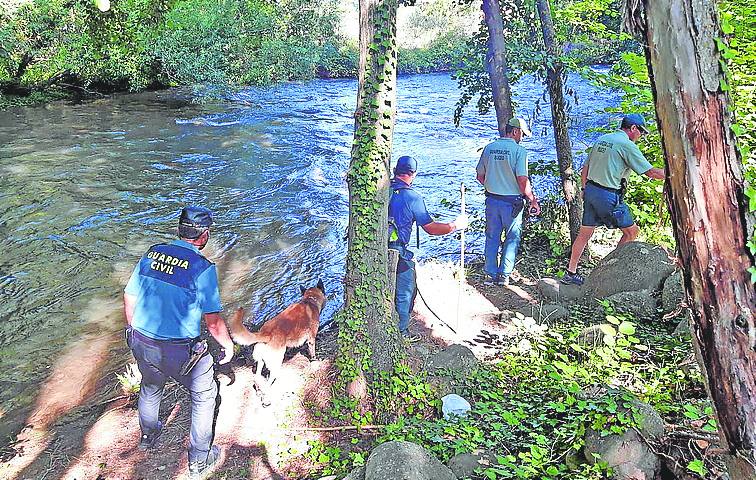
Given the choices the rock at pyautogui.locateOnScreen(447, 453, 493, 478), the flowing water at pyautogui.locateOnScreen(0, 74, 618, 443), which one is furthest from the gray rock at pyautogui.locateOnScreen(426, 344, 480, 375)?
the flowing water at pyautogui.locateOnScreen(0, 74, 618, 443)

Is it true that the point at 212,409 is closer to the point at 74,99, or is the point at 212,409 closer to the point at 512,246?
the point at 512,246

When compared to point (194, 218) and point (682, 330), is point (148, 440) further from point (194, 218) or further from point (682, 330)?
point (682, 330)

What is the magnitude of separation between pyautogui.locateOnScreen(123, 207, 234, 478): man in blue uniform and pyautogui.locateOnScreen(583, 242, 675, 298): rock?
4673 mm

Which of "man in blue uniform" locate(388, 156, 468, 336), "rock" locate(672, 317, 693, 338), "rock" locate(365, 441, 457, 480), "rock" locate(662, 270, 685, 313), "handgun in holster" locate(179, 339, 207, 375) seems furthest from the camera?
"rock" locate(662, 270, 685, 313)

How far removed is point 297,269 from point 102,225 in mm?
4299

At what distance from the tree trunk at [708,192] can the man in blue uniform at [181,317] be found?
3.42m

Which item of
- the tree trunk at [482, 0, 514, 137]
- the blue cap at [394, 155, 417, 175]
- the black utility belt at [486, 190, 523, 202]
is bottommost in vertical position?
the black utility belt at [486, 190, 523, 202]

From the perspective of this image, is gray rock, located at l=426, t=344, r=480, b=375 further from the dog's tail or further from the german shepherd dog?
the dog's tail

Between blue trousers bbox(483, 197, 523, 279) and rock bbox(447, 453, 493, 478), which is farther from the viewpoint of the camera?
blue trousers bbox(483, 197, 523, 279)

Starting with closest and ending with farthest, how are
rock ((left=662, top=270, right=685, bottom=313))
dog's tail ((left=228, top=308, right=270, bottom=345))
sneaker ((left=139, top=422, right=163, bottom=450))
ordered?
sneaker ((left=139, top=422, right=163, bottom=450))
dog's tail ((left=228, top=308, right=270, bottom=345))
rock ((left=662, top=270, right=685, bottom=313))

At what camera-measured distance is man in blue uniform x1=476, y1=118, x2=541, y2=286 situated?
24.8 feet

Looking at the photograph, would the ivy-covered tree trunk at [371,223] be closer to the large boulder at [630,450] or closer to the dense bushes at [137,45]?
the large boulder at [630,450]

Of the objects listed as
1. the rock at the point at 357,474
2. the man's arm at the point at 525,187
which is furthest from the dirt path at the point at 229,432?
the man's arm at the point at 525,187

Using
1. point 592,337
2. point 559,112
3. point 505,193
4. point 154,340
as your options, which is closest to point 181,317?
point 154,340
